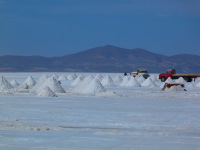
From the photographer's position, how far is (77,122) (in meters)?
9.89

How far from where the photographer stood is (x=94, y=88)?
20750 mm

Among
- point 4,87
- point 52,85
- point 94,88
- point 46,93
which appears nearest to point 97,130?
point 46,93

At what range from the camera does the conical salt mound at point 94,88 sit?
20606mm

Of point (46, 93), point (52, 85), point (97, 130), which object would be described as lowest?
point (97, 130)

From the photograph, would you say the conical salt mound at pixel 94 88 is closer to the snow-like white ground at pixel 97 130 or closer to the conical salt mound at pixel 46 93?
the conical salt mound at pixel 46 93

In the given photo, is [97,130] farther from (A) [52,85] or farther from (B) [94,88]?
(A) [52,85]

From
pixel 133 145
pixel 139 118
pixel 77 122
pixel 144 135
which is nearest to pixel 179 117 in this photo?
pixel 139 118

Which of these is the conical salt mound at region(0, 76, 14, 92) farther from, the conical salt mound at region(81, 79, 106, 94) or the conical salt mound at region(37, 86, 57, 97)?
the conical salt mound at region(81, 79, 106, 94)

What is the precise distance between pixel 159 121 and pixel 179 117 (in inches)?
45.9

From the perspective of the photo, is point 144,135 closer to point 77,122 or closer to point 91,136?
point 91,136

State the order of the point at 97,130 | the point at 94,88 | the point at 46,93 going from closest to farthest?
the point at 97,130
the point at 46,93
the point at 94,88

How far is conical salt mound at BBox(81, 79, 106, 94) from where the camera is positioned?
20.6 m

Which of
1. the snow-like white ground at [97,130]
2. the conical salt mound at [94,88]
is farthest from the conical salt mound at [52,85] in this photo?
the snow-like white ground at [97,130]

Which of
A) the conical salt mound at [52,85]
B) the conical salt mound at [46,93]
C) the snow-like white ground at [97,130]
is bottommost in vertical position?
the snow-like white ground at [97,130]
